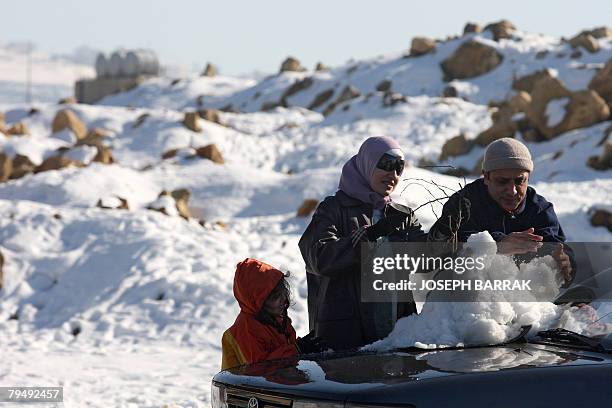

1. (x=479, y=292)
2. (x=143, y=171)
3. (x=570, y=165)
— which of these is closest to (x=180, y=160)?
(x=143, y=171)

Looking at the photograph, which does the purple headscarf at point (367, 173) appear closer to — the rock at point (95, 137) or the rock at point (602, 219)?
the rock at point (602, 219)

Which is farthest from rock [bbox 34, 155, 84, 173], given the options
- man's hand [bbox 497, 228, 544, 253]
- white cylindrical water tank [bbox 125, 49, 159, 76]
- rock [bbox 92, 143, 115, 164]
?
white cylindrical water tank [bbox 125, 49, 159, 76]

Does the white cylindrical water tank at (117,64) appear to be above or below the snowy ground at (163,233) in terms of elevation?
above

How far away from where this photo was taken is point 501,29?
50.5 metres

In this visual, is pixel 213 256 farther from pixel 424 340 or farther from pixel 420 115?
pixel 420 115

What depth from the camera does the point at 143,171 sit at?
22.8 metres

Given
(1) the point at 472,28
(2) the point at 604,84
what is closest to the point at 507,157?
(2) the point at 604,84

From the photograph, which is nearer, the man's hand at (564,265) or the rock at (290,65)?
the man's hand at (564,265)

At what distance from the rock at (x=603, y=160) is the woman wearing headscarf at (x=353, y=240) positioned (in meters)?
18.5

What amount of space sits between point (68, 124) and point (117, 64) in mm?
35759

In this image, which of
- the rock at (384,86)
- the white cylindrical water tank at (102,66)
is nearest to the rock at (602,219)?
the rock at (384,86)

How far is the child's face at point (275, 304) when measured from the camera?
4605 mm

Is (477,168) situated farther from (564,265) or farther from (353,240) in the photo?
(353,240)

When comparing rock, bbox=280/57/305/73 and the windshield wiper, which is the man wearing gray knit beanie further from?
rock, bbox=280/57/305/73
